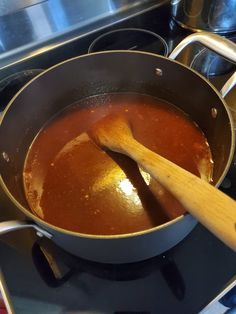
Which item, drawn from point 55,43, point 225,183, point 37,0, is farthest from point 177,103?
point 37,0

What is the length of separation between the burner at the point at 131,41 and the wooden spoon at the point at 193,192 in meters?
0.34

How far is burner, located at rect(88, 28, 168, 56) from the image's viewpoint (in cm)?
88

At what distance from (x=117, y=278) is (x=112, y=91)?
0.50m

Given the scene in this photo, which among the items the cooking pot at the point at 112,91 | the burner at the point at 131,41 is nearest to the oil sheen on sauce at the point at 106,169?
the cooking pot at the point at 112,91

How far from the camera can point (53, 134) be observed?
2.68ft

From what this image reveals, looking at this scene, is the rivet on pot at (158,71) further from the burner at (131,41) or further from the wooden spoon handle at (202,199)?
the wooden spoon handle at (202,199)

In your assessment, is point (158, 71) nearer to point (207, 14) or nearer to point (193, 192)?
point (207, 14)

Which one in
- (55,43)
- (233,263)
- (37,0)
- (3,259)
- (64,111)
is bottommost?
(233,263)

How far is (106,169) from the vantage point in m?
0.71

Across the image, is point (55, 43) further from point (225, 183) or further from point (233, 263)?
point (233, 263)

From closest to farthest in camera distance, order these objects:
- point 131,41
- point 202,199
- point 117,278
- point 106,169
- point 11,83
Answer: point 202,199, point 117,278, point 106,169, point 11,83, point 131,41

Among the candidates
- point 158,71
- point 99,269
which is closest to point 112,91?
point 158,71

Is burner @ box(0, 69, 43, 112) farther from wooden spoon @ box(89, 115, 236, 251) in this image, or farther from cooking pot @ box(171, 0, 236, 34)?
cooking pot @ box(171, 0, 236, 34)

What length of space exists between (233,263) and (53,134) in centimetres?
52
